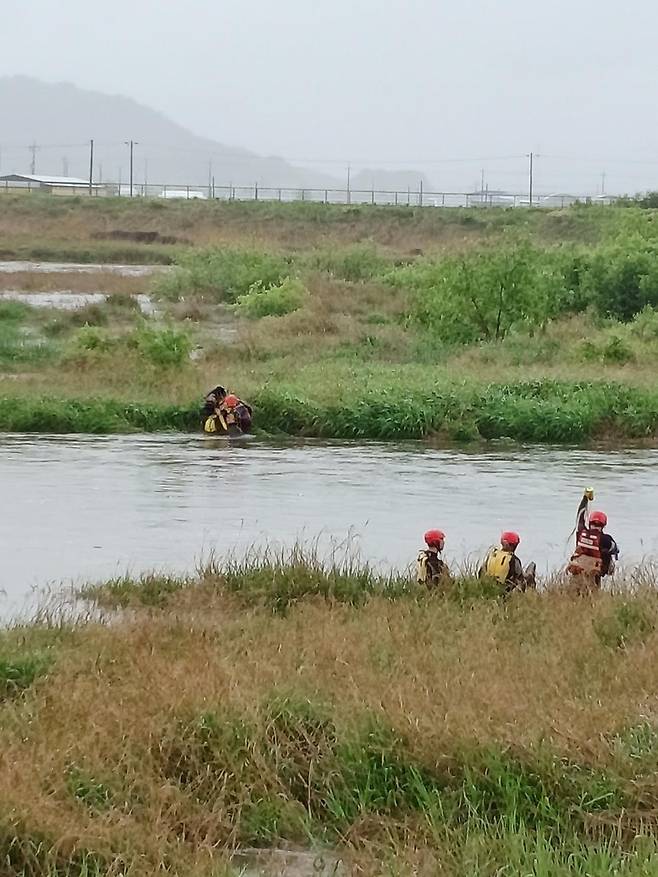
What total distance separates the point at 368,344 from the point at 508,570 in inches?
699

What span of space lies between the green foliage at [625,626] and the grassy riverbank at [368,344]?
11456mm

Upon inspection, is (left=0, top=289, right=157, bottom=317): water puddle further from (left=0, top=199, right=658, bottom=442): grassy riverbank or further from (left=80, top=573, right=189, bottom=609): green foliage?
(left=80, top=573, right=189, bottom=609): green foliage

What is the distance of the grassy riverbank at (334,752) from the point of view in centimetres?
557

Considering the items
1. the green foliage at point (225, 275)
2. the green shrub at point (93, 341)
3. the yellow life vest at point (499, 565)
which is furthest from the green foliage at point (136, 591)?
the green foliage at point (225, 275)

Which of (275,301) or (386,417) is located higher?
(275,301)

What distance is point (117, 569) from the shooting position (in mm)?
12438

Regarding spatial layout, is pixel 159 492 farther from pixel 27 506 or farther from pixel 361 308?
pixel 361 308

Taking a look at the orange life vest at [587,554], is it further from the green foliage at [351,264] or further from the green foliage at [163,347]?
the green foliage at [351,264]

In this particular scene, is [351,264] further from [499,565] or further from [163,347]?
[499,565]

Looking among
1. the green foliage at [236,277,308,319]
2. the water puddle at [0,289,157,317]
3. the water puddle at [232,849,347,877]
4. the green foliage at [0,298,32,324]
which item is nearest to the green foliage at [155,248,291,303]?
the water puddle at [0,289,157,317]

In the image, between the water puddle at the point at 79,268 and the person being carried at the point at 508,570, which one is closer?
the person being carried at the point at 508,570

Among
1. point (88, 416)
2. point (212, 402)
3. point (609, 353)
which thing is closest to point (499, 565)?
point (212, 402)

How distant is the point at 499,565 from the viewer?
10.4m

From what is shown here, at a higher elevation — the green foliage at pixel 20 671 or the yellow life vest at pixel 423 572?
the yellow life vest at pixel 423 572
